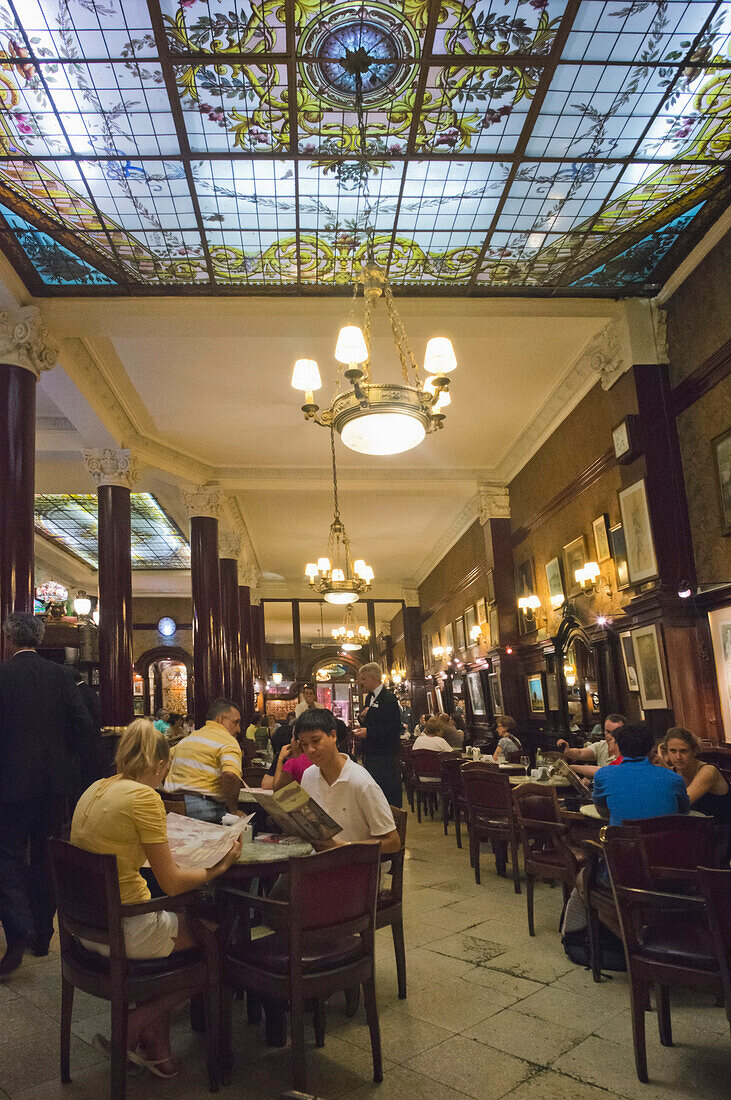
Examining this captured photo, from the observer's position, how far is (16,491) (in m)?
6.14

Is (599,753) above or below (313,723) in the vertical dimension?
Answer: below

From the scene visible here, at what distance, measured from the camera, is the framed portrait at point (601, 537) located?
8.37 m

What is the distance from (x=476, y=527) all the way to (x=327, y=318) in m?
8.17

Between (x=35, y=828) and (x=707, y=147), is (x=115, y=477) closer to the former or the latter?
(x=35, y=828)

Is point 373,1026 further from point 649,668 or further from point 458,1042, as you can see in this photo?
point 649,668

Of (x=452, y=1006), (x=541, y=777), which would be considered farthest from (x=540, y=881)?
(x=452, y=1006)

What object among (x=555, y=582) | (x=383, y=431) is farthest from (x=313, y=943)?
(x=555, y=582)

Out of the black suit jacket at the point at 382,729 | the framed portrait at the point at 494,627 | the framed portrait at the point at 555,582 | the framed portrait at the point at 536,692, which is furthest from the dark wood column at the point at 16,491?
the framed portrait at the point at 494,627

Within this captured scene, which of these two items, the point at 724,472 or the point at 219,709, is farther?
the point at 724,472

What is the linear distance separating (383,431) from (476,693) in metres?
10.6

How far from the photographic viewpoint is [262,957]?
2.61m

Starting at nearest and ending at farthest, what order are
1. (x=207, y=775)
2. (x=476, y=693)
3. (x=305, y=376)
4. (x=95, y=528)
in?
(x=207, y=775) → (x=305, y=376) → (x=476, y=693) → (x=95, y=528)

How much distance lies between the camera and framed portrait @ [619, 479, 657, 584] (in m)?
6.95

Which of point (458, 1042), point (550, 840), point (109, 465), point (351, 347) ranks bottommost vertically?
point (458, 1042)
